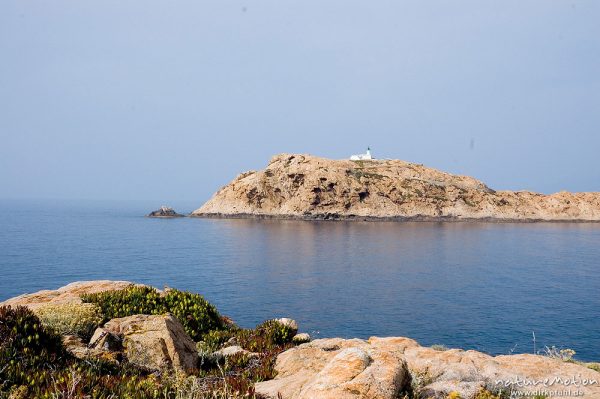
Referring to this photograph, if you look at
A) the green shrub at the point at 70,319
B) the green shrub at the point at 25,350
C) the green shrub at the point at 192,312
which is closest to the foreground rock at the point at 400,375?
the green shrub at the point at 25,350

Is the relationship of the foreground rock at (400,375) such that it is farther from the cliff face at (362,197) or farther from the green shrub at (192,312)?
the cliff face at (362,197)

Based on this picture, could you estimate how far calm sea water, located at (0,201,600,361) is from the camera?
130ft

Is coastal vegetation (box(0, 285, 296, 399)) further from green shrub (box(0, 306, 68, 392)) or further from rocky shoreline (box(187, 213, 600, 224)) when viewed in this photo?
rocky shoreline (box(187, 213, 600, 224))

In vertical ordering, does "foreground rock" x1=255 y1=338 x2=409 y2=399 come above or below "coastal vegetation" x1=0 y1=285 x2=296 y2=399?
above

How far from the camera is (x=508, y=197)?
17600 cm

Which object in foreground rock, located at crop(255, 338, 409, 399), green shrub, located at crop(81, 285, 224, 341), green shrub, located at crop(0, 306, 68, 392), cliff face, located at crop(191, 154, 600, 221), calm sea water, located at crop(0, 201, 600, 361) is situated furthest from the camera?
cliff face, located at crop(191, 154, 600, 221)

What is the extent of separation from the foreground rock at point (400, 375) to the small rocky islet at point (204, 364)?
0.07ft

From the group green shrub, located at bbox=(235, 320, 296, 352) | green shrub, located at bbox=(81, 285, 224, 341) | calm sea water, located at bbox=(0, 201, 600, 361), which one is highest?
green shrub, located at bbox=(81, 285, 224, 341)

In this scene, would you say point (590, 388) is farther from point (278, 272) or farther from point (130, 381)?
point (278, 272)

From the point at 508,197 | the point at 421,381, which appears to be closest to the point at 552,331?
the point at 421,381

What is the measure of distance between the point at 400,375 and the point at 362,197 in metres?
152

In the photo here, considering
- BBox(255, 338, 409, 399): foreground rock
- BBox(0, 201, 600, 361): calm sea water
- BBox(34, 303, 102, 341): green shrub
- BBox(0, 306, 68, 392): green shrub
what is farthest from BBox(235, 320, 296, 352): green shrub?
A: BBox(0, 201, 600, 361): calm sea water

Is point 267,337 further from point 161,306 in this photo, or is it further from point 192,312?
point 161,306

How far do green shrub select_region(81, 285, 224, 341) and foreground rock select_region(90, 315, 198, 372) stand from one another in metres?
2.52
